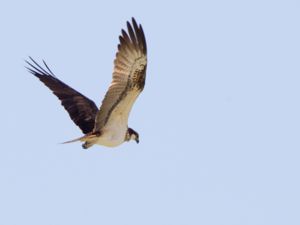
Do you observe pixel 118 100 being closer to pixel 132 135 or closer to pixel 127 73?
pixel 127 73

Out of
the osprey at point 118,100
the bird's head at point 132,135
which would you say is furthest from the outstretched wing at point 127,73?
the bird's head at point 132,135

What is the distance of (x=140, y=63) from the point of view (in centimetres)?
1493

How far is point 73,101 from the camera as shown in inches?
730

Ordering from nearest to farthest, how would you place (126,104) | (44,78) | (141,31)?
(141,31), (126,104), (44,78)

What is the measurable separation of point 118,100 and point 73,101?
10.7ft

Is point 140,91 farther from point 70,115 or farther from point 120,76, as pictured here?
point 70,115

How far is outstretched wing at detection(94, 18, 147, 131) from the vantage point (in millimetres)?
14602

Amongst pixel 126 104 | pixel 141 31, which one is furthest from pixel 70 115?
pixel 141 31

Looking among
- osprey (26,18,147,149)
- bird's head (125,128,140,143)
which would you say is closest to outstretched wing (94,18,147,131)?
osprey (26,18,147,149)

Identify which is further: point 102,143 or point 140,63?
point 102,143

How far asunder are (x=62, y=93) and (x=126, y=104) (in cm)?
358

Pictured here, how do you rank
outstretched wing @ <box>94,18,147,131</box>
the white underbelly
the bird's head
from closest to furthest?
outstretched wing @ <box>94,18,147,131</box>
the white underbelly
the bird's head

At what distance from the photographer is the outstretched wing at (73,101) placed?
17.9 metres

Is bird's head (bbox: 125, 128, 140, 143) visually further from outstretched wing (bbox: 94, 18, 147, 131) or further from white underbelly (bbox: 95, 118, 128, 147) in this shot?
outstretched wing (bbox: 94, 18, 147, 131)
